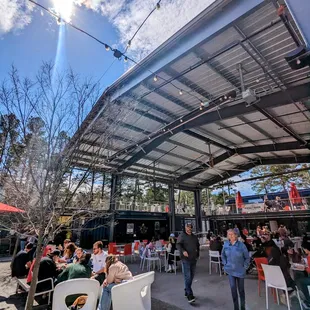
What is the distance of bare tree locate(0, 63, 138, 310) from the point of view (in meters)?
2.63

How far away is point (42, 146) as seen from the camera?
2779 millimetres

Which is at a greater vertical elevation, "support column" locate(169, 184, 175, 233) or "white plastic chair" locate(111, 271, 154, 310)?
"support column" locate(169, 184, 175, 233)

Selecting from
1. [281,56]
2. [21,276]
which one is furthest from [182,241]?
[281,56]

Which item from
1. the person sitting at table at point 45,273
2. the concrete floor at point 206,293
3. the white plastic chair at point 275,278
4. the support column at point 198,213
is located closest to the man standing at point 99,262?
the person sitting at table at point 45,273

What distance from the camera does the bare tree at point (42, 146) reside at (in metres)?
2.63

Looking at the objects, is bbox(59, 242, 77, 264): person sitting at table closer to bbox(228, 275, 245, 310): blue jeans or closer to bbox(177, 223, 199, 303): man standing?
bbox(177, 223, 199, 303): man standing

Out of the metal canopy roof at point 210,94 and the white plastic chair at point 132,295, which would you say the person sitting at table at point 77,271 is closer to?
the white plastic chair at point 132,295

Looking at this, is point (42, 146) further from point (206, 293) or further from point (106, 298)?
point (206, 293)

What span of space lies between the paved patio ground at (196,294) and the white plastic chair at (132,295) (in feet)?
4.65

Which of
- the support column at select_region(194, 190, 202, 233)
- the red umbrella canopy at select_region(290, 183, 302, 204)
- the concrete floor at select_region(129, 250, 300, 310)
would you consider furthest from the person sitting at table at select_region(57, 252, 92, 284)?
the support column at select_region(194, 190, 202, 233)

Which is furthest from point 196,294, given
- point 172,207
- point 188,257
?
point 172,207

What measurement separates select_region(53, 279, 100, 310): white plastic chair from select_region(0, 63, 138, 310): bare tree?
0.42 metres

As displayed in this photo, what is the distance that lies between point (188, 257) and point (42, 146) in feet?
11.2

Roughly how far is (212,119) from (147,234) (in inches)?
436
